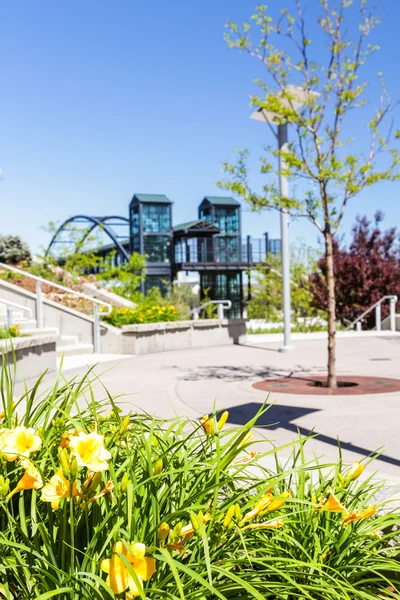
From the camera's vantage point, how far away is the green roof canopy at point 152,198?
38.0 metres

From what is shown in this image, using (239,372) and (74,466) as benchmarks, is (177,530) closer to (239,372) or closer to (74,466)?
(74,466)

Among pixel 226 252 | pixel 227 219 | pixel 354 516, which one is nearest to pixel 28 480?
pixel 354 516

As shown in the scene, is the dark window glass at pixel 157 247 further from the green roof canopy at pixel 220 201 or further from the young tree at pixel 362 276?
the young tree at pixel 362 276

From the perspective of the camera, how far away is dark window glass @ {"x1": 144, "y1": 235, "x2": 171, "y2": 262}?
37.7 meters

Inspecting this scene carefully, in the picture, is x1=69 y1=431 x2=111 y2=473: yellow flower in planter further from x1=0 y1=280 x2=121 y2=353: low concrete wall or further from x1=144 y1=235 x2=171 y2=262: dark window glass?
x1=144 y1=235 x2=171 y2=262: dark window glass

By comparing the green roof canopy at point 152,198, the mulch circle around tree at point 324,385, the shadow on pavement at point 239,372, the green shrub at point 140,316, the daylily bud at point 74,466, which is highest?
the green roof canopy at point 152,198

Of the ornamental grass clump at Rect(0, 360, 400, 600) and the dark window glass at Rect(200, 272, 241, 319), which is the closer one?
the ornamental grass clump at Rect(0, 360, 400, 600)

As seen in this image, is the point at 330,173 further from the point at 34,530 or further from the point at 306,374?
the point at 34,530

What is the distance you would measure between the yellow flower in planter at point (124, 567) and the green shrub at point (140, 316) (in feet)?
41.9

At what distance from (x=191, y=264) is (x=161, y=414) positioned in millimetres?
29929

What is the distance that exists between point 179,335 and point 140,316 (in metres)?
1.04

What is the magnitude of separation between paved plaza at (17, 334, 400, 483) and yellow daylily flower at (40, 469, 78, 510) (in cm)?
79

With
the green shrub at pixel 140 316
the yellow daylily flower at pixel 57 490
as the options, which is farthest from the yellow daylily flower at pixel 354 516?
the green shrub at pixel 140 316

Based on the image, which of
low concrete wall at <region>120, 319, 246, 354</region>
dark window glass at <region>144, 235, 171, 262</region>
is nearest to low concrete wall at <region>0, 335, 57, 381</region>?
low concrete wall at <region>120, 319, 246, 354</region>
